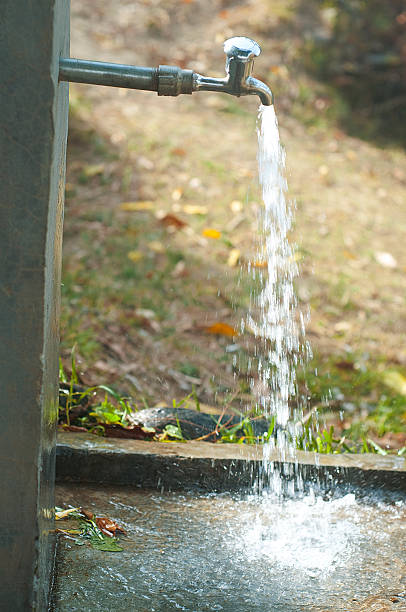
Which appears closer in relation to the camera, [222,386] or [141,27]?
[222,386]

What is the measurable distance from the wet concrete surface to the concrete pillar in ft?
0.90

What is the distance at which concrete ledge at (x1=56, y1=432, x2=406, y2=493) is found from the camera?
Answer: 1929 millimetres

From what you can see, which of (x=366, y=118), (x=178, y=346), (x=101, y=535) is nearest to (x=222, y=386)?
(x=178, y=346)

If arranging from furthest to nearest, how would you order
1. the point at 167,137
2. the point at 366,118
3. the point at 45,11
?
the point at 366,118
the point at 167,137
the point at 45,11

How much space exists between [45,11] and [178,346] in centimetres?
237

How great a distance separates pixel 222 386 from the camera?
314 centimetres

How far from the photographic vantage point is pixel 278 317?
389cm

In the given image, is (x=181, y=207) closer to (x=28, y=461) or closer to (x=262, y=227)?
(x=262, y=227)

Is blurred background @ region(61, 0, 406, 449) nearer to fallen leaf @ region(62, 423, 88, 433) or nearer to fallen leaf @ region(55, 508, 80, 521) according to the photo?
fallen leaf @ region(62, 423, 88, 433)

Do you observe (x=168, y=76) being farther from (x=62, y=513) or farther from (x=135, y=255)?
(x=135, y=255)

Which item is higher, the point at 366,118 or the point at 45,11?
the point at 366,118

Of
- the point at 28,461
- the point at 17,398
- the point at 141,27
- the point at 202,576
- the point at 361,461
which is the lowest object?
the point at 202,576

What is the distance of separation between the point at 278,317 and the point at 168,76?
272cm

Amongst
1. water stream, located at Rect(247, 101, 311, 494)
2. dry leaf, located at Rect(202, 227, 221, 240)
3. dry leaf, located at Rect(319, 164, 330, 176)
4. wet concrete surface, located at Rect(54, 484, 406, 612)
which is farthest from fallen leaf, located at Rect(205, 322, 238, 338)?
dry leaf, located at Rect(319, 164, 330, 176)
